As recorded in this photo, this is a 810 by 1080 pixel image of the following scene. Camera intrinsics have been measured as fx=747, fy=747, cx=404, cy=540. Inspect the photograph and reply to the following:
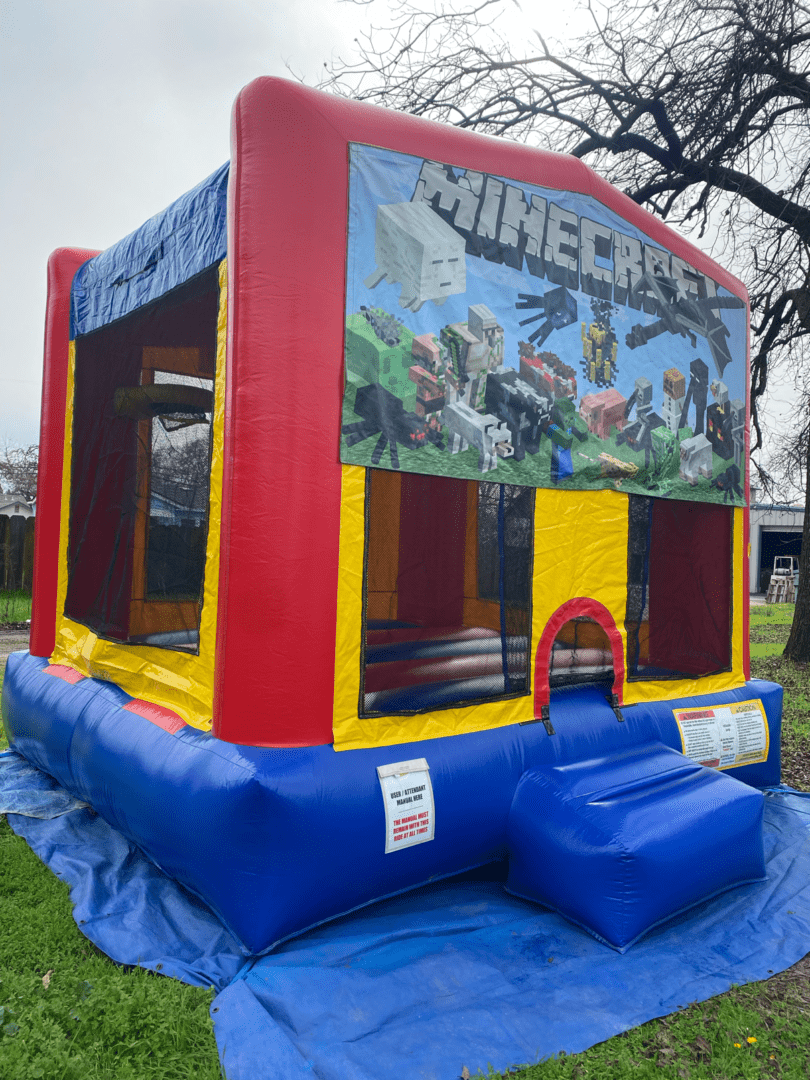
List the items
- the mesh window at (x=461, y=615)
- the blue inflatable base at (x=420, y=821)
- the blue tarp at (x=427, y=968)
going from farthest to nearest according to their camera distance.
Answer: the mesh window at (x=461, y=615)
the blue inflatable base at (x=420, y=821)
the blue tarp at (x=427, y=968)

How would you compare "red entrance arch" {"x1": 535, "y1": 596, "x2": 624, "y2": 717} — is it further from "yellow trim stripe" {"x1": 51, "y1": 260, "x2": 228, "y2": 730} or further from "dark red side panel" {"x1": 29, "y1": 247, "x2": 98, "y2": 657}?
"dark red side panel" {"x1": 29, "y1": 247, "x2": 98, "y2": 657}

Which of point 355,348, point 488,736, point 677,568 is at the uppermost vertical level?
point 355,348

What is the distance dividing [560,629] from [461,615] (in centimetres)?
104

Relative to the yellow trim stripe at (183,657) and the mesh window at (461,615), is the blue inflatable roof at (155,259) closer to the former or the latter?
the yellow trim stripe at (183,657)

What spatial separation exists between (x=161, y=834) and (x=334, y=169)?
2.48 metres

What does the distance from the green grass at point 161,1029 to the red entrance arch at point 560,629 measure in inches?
50.3

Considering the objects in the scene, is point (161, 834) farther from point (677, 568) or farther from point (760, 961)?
point (677, 568)

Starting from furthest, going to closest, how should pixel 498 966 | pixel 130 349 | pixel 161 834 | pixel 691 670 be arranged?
pixel 691 670
pixel 130 349
pixel 161 834
pixel 498 966

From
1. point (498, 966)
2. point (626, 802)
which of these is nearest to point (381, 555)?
point (626, 802)

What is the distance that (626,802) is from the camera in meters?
2.86

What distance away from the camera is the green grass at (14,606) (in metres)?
10.4

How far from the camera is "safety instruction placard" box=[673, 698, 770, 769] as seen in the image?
3840mm

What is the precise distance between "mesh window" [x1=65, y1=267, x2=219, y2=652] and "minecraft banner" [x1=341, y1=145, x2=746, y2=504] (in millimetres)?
695

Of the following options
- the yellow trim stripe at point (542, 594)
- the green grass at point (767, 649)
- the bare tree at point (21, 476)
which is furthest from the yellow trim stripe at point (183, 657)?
the bare tree at point (21, 476)
